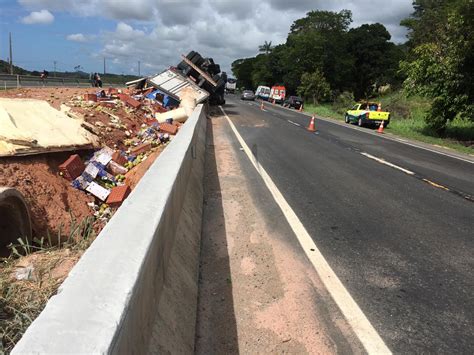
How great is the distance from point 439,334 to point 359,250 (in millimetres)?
1886

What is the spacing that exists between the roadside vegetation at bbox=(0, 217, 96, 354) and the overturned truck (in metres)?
18.0

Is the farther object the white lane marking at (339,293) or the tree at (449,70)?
the tree at (449,70)

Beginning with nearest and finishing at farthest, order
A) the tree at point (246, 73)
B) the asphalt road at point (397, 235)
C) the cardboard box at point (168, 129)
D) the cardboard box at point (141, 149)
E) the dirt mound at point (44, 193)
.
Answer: the asphalt road at point (397, 235) → the dirt mound at point (44, 193) → the cardboard box at point (141, 149) → the cardboard box at point (168, 129) → the tree at point (246, 73)

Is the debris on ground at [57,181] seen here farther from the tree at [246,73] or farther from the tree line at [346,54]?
the tree at [246,73]

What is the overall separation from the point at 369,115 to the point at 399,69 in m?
14.1

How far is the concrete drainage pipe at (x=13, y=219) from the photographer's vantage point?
5.62m

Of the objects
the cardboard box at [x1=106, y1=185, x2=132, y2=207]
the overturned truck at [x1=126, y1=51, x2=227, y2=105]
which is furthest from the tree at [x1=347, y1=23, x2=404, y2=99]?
the cardboard box at [x1=106, y1=185, x2=132, y2=207]

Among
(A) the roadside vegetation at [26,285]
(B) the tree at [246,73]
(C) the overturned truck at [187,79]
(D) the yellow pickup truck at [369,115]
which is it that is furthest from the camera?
(B) the tree at [246,73]

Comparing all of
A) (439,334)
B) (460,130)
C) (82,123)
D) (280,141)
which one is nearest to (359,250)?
(439,334)

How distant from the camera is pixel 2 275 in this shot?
4.32m

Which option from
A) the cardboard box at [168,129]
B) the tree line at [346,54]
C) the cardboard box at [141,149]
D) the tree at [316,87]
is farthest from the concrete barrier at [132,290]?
the tree at [316,87]

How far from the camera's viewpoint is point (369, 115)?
2912 centimetres

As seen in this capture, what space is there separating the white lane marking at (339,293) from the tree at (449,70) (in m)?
17.5

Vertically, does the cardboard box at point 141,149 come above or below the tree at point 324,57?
below
